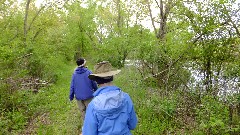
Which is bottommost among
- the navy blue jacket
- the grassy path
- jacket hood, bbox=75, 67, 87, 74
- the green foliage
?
the grassy path

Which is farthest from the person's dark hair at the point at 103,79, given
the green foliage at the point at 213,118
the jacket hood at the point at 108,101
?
the green foliage at the point at 213,118

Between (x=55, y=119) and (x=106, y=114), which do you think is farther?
(x=55, y=119)

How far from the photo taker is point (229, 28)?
9.00m

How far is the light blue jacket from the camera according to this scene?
3.30 m

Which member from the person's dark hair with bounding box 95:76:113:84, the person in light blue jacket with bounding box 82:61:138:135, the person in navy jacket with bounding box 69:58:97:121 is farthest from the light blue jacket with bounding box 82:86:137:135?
the person in navy jacket with bounding box 69:58:97:121

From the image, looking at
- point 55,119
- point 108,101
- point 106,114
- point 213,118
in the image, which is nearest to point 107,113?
point 106,114

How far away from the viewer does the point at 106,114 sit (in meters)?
3.29

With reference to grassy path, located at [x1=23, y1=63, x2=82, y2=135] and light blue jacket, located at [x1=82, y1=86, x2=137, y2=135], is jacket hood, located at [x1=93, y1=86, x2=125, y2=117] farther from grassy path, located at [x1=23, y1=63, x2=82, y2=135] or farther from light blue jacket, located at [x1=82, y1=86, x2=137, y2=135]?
grassy path, located at [x1=23, y1=63, x2=82, y2=135]

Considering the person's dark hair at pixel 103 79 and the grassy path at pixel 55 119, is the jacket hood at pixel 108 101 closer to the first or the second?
the person's dark hair at pixel 103 79

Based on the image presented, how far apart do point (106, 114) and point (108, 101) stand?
14 cm

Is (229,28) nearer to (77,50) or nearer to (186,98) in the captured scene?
(186,98)

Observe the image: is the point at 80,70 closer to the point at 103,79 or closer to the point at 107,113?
the point at 103,79

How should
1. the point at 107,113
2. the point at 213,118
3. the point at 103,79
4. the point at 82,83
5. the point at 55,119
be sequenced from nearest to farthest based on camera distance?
the point at 107,113 → the point at 103,79 → the point at 213,118 → the point at 82,83 → the point at 55,119

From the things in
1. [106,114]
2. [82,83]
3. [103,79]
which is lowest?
[82,83]
